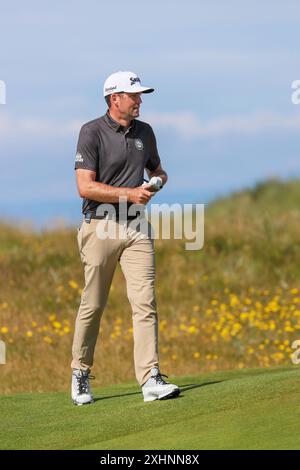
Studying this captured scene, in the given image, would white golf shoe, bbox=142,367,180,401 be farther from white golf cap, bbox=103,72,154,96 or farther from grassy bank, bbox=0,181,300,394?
grassy bank, bbox=0,181,300,394

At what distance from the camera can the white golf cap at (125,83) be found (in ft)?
32.0

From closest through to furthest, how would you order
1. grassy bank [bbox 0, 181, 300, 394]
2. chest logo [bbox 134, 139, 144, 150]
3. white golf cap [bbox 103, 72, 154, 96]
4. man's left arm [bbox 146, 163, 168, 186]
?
1. white golf cap [bbox 103, 72, 154, 96]
2. chest logo [bbox 134, 139, 144, 150]
3. man's left arm [bbox 146, 163, 168, 186]
4. grassy bank [bbox 0, 181, 300, 394]

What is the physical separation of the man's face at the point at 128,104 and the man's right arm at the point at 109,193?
692mm

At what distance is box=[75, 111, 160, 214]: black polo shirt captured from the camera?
32.1ft

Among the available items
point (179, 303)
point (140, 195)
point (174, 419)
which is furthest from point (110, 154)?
point (179, 303)

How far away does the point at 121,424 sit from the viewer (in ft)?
29.7

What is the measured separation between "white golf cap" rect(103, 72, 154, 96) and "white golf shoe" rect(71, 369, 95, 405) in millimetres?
2685

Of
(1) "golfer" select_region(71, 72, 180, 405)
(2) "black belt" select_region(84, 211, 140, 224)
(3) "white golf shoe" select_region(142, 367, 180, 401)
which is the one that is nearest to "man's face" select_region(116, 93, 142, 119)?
(1) "golfer" select_region(71, 72, 180, 405)

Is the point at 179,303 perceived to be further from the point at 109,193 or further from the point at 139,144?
the point at 109,193

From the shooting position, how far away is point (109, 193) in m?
9.59
